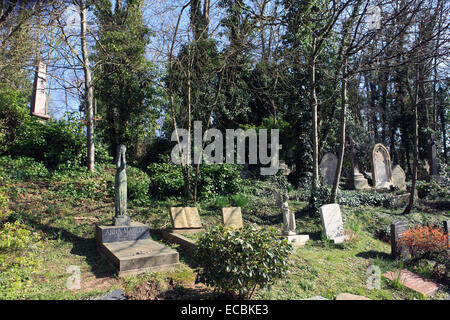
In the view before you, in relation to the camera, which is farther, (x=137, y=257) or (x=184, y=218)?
(x=184, y=218)

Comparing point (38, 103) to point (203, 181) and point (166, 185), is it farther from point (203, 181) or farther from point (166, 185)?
point (203, 181)

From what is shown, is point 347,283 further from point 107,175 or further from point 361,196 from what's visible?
point 107,175

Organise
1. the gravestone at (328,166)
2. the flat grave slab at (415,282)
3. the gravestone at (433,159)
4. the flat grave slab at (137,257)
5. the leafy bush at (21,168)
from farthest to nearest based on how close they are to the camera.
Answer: the gravestone at (433,159), the gravestone at (328,166), the leafy bush at (21,168), the flat grave slab at (415,282), the flat grave slab at (137,257)

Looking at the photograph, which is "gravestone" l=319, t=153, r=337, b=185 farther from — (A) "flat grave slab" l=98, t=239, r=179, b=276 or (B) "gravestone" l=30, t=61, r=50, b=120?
(B) "gravestone" l=30, t=61, r=50, b=120

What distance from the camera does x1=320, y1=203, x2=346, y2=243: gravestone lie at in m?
8.03

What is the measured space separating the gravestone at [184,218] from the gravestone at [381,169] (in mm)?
Answer: 10425

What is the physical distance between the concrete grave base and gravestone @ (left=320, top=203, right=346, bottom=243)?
4.55 metres

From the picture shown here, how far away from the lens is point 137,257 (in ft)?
16.3

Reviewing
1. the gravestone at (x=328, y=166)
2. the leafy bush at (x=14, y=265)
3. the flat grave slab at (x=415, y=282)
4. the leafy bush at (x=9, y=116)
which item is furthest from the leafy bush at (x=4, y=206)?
the gravestone at (x=328, y=166)

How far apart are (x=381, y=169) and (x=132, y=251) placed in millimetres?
13901

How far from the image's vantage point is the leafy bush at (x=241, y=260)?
3.69 metres

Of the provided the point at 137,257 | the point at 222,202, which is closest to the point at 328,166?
the point at 222,202

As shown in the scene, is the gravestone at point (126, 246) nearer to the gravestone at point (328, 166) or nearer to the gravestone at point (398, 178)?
the gravestone at point (328, 166)
